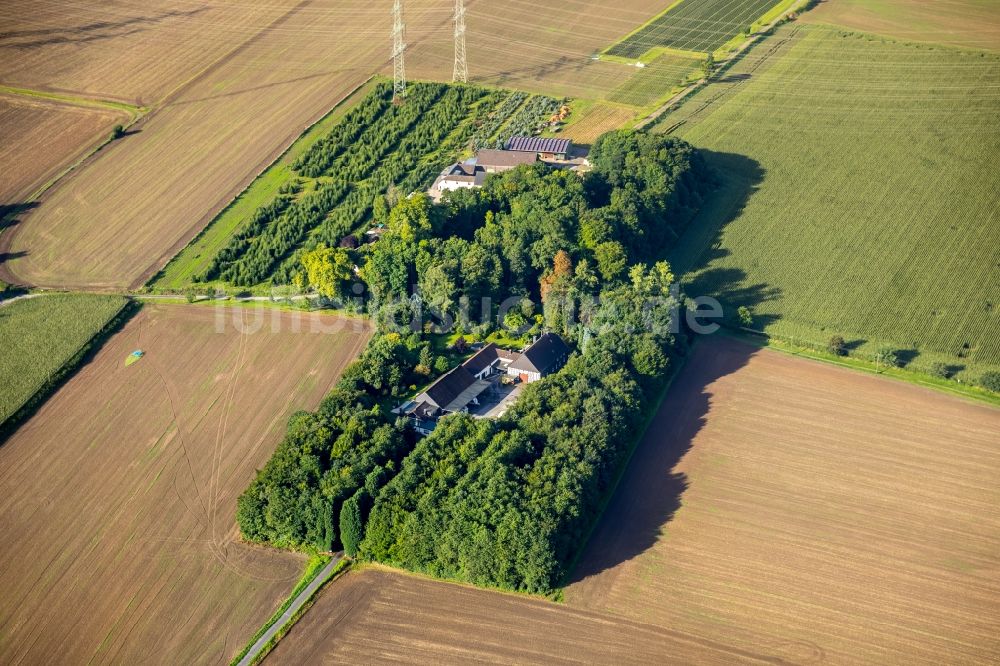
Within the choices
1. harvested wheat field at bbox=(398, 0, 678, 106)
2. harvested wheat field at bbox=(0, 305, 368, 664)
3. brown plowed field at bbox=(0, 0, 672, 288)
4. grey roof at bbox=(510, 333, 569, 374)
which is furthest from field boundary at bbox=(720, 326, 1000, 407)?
brown plowed field at bbox=(0, 0, 672, 288)

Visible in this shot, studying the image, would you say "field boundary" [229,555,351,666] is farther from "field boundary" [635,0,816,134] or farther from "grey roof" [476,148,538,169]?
"field boundary" [635,0,816,134]

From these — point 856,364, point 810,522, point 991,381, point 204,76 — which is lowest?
point 810,522

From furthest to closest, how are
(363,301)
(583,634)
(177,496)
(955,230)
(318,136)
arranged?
(318,136) → (955,230) → (363,301) → (177,496) → (583,634)

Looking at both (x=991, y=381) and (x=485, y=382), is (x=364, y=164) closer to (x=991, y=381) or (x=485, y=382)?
(x=485, y=382)

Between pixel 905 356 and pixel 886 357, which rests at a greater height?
pixel 886 357

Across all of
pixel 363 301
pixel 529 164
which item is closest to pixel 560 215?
pixel 529 164

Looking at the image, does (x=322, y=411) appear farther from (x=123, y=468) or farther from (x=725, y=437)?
(x=725, y=437)

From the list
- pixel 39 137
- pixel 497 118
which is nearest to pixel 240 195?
pixel 39 137

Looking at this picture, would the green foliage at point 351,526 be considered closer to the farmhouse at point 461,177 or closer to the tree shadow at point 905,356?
the tree shadow at point 905,356
